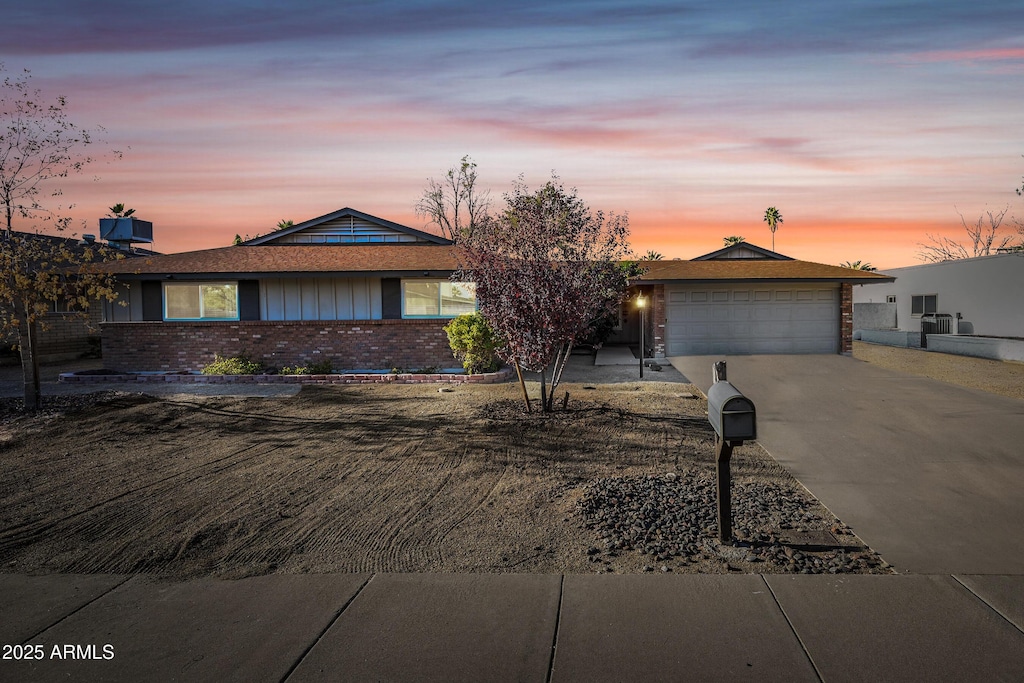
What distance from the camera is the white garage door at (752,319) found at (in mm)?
21672

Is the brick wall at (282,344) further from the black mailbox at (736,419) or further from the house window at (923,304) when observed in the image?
the house window at (923,304)

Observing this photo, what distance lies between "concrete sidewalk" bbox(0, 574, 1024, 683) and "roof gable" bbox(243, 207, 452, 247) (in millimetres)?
17300

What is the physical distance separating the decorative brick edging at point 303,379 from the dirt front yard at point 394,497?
14.8ft

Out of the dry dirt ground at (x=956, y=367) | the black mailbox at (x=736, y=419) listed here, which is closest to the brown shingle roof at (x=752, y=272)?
the dry dirt ground at (x=956, y=367)

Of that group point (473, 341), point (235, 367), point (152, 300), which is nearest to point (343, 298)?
point (235, 367)

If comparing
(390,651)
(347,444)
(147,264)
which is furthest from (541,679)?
(147,264)

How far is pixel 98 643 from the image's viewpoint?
3959mm

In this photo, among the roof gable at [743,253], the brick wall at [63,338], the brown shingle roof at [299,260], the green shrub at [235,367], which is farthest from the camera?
the roof gable at [743,253]

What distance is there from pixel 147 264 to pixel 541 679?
18.5 m

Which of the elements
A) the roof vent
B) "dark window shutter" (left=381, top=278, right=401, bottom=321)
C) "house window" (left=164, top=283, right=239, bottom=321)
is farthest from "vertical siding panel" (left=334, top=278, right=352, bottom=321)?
the roof vent

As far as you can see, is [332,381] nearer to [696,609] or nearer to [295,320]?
[295,320]

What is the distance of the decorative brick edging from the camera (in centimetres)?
1612

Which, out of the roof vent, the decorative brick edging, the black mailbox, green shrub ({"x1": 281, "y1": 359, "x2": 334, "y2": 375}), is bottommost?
the decorative brick edging

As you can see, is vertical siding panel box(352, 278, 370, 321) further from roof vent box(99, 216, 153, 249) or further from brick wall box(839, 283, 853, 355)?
roof vent box(99, 216, 153, 249)
